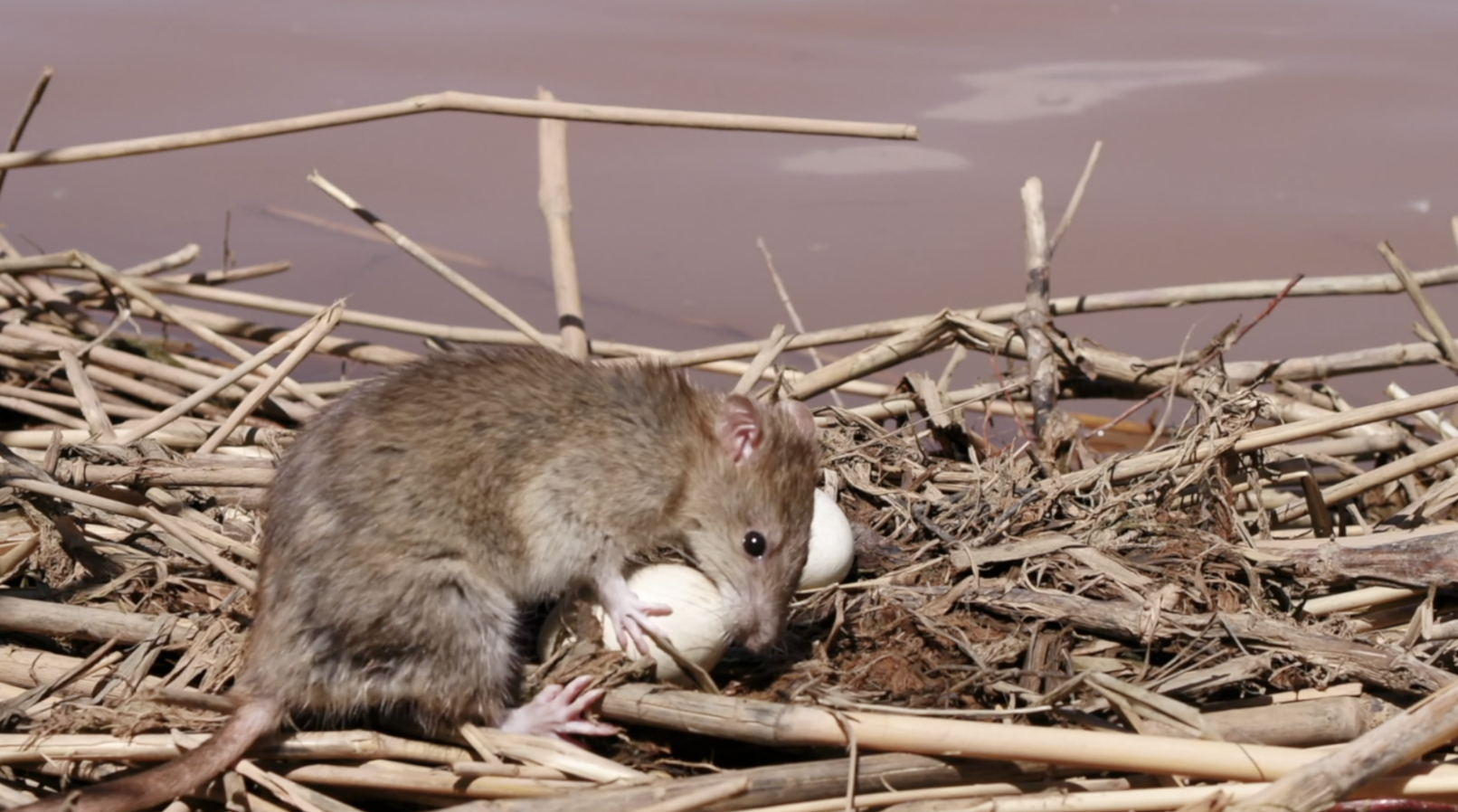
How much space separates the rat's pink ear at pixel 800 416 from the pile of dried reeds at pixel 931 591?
0.49 meters

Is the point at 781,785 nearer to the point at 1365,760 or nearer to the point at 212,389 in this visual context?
the point at 1365,760

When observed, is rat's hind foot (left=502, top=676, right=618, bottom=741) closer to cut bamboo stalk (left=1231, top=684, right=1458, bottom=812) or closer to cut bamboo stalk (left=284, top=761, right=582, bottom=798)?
cut bamboo stalk (left=284, top=761, right=582, bottom=798)

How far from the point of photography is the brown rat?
3.72m

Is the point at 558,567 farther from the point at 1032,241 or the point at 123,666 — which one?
the point at 1032,241

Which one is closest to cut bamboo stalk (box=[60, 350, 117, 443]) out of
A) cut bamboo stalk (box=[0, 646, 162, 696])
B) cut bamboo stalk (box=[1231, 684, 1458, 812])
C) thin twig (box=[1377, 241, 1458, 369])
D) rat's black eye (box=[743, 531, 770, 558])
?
cut bamboo stalk (box=[0, 646, 162, 696])

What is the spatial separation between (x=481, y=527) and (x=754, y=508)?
29.4 inches

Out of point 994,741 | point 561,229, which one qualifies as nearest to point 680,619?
point 994,741

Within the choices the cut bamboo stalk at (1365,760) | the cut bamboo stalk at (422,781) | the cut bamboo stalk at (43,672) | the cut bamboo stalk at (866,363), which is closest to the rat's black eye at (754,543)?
the cut bamboo stalk at (422,781)

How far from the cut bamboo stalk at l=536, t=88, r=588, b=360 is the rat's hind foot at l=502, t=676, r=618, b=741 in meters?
2.19

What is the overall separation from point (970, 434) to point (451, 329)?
7.10 feet

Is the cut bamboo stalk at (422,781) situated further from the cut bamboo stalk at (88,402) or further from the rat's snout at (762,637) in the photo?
the cut bamboo stalk at (88,402)

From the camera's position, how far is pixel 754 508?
13.8 feet

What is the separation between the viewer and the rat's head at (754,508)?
4043 millimetres

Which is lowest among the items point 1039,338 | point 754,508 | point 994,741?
point 994,741
